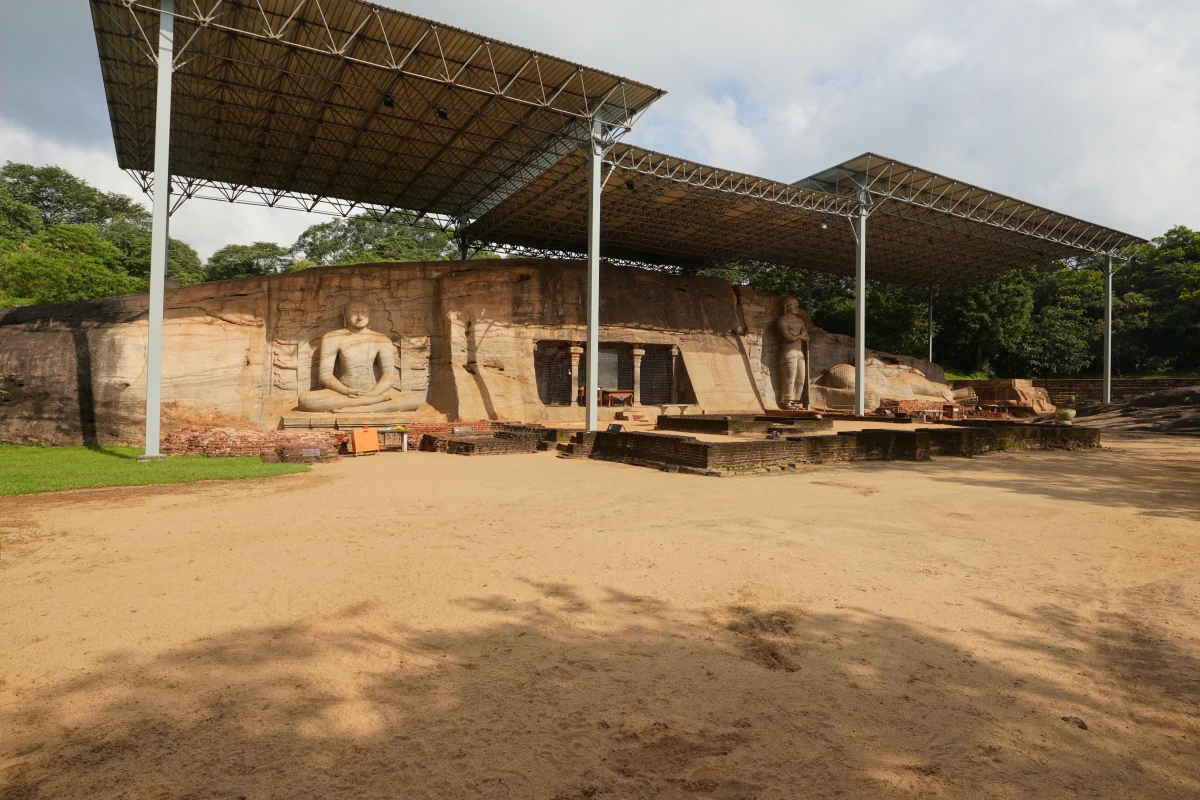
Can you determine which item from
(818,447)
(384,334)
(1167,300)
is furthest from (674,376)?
(1167,300)

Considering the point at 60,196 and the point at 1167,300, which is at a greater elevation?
the point at 60,196

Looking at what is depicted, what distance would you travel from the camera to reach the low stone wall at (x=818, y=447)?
33.9 feet

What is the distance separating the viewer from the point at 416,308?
20938mm

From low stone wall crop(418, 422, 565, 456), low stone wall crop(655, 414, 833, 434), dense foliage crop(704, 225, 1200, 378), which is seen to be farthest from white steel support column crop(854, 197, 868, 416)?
low stone wall crop(418, 422, 565, 456)

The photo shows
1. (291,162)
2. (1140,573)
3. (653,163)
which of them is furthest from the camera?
(291,162)

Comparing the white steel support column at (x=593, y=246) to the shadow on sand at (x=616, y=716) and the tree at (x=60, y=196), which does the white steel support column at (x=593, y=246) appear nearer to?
the shadow on sand at (x=616, y=716)

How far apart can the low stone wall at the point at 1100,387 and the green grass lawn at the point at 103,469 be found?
1406 inches

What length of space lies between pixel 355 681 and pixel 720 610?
215 centimetres

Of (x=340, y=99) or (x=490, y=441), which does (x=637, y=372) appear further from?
(x=340, y=99)

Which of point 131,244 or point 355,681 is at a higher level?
point 131,244

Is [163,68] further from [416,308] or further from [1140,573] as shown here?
[1140,573]

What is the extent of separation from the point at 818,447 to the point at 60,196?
47374 mm

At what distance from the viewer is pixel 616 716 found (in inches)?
105

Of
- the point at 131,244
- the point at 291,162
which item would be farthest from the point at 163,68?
the point at 131,244
